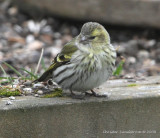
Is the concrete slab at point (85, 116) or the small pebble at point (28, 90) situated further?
the small pebble at point (28, 90)

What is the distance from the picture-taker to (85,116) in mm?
3539

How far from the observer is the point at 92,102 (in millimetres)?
3586

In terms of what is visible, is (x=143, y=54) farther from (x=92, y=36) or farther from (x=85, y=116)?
(x=85, y=116)

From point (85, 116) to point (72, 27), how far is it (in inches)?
172

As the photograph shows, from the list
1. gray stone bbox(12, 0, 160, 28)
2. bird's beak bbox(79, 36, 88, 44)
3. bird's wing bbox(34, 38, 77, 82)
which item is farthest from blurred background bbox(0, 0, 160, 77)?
bird's beak bbox(79, 36, 88, 44)

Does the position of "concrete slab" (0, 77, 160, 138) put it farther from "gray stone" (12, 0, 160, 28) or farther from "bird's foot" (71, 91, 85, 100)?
"gray stone" (12, 0, 160, 28)

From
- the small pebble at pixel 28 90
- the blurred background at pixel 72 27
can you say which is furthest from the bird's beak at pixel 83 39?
the blurred background at pixel 72 27

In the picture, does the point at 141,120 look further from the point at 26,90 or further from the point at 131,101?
the point at 26,90

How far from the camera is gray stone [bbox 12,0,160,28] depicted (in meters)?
6.87

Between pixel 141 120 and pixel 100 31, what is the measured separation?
87cm

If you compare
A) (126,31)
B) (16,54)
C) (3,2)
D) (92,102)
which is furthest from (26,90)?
(3,2)

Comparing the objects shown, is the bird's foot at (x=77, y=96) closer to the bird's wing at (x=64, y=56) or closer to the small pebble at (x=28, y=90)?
the bird's wing at (x=64, y=56)

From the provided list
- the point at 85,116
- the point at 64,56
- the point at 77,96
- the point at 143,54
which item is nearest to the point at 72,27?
the point at 143,54

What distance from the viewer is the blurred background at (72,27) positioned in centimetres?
645
